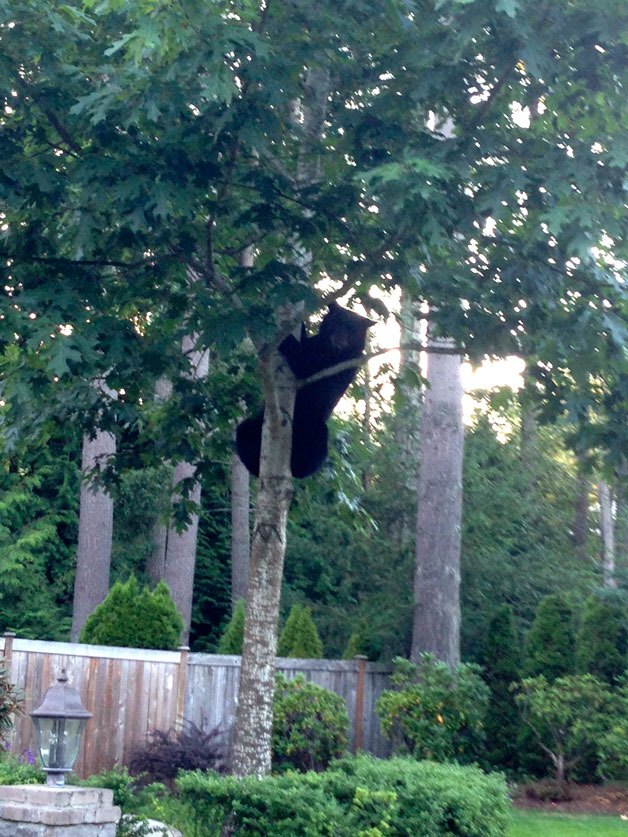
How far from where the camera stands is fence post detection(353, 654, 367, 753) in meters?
14.2

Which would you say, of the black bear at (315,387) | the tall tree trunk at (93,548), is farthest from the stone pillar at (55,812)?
the tall tree trunk at (93,548)

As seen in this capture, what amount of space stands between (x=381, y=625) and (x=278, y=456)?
8752 mm

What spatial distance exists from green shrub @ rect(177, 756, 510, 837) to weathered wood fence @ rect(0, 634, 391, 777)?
518 cm

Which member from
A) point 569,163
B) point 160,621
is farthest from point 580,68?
point 160,621

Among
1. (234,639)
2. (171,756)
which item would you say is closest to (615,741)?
(171,756)

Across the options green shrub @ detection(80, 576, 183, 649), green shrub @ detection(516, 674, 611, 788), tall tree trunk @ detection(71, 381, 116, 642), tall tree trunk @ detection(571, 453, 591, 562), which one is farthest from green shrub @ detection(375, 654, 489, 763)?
tall tree trunk @ detection(571, 453, 591, 562)

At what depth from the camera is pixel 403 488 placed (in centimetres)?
1780

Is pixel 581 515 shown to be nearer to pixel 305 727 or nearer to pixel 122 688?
pixel 305 727

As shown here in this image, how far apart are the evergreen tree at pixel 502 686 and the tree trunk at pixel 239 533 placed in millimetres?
7155

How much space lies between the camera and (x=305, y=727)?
1127 centimetres

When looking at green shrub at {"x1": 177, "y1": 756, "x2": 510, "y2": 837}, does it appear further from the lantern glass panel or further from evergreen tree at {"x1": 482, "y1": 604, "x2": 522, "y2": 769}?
evergreen tree at {"x1": 482, "y1": 604, "x2": 522, "y2": 769}

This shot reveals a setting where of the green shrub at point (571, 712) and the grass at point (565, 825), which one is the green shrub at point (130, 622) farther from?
the grass at point (565, 825)

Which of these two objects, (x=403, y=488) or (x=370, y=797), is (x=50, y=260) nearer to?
(x=370, y=797)

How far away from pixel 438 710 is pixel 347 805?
21.2 feet
